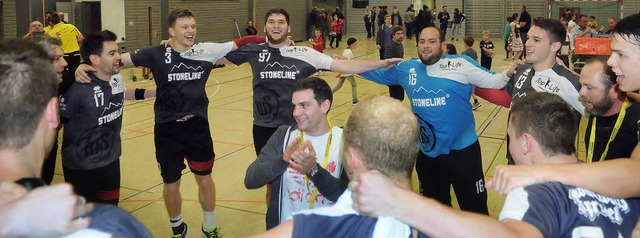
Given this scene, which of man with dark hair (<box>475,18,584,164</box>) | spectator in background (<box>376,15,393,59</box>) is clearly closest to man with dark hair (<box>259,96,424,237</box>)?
man with dark hair (<box>475,18,584,164</box>)

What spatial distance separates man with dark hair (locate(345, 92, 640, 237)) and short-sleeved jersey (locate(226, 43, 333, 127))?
340 cm

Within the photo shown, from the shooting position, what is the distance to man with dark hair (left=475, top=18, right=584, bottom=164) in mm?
4906

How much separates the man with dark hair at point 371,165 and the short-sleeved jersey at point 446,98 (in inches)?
138

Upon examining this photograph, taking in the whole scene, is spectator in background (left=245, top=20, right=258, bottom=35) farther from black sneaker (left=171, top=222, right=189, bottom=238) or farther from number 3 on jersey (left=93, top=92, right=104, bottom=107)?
number 3 on jersey (left=93, top=92, right=104, bottom=107)

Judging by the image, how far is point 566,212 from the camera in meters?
2.18

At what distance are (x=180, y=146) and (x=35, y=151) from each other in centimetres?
403

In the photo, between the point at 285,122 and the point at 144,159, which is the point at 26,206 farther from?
the point at 144,159

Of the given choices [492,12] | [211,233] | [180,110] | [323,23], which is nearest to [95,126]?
[180,110]

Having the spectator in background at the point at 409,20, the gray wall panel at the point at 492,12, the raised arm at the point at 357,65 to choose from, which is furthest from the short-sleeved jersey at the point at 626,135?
the gray wall panel at the point at 492,12

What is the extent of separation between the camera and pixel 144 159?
29.9 feet

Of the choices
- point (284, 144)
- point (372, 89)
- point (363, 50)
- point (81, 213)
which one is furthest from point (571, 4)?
Result: point (81, 213)

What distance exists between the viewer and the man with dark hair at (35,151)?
1638 mm

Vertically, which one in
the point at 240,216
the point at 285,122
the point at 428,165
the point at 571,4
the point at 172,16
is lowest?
the point at 240,216

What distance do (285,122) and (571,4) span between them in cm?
2968
